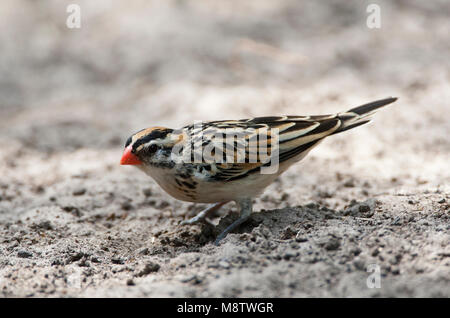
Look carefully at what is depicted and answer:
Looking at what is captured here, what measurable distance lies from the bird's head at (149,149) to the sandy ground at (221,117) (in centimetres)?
83

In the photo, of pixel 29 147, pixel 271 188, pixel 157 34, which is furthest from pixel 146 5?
pixel 271 188

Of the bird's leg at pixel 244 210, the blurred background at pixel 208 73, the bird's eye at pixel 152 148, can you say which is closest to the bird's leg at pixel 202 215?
the bird's leg at pixel 244 210

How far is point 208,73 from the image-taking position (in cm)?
1006

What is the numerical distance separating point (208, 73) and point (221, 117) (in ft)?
5.77

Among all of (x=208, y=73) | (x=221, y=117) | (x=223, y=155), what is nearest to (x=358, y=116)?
(x=223, y=155)

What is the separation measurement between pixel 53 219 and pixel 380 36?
24.7ft

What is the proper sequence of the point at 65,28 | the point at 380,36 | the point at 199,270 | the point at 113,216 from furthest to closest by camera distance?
the point at 65,28 → the point at 380,36 → the point at 113,216 → the point at 199,270

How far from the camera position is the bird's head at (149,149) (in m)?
5.39

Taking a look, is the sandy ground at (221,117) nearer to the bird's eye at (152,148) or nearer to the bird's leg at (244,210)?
the bird's leg at (244,210)

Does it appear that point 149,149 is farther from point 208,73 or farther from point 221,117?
point 208,73

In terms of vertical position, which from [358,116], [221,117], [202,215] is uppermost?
[221,117]

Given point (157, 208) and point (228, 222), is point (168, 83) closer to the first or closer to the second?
point (157, 208)

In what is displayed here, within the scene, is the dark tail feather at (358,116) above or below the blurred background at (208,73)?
below

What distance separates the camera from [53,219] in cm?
608
